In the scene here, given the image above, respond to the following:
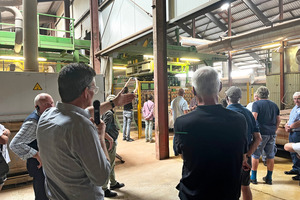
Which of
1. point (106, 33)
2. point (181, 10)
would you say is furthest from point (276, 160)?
point (106, 33)

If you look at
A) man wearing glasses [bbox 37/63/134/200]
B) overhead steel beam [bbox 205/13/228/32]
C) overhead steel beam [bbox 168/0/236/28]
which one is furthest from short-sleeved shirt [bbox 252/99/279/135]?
overhead steel beam [bbox 205/13/228/32]

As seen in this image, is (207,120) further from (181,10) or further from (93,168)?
(181,10)

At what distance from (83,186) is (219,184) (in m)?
0.90

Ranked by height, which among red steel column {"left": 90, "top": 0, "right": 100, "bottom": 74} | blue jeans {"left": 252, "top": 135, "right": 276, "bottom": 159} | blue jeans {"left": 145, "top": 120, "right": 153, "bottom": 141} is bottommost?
blue jeans {"left": 145, "top": 120, "right": 153, "bottom": 141}

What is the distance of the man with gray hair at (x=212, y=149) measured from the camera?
136cm

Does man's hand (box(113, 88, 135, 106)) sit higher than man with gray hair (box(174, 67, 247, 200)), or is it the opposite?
man's hand (box(113, 88, 135, 106))

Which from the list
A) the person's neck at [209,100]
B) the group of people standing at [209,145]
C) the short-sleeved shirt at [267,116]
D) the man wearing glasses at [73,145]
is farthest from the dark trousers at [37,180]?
the short-sleeved shirt at [267,116]

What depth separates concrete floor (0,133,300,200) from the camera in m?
3.48

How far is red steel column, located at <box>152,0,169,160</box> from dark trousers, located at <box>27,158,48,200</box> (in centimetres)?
334

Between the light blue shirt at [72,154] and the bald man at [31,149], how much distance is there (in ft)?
4.05

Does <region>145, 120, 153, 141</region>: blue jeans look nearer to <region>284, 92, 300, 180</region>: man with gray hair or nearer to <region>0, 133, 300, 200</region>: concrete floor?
<region>0, 133, 300, 200</region>: concrete floor

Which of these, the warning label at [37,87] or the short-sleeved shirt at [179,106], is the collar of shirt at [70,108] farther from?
the short-sleeved shirt at [179,106]

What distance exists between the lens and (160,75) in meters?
5.28

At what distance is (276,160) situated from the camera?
5.25m
